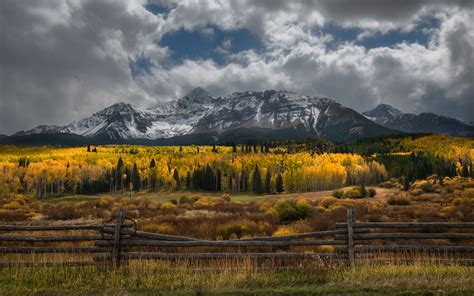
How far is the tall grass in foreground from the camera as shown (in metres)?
9.65

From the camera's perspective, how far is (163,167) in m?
159

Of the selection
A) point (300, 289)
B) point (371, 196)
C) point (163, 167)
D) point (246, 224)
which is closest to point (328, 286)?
point (300, 289)

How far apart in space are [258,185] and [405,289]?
116 metres

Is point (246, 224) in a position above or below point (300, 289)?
below

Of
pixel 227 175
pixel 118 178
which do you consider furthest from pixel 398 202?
pixel 118 178

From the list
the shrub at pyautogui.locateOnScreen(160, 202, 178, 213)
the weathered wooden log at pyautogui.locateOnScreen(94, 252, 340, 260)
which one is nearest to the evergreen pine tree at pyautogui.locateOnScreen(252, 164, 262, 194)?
the shrub at pyautogui.locateOnScreen(160, 202, 178, 213)

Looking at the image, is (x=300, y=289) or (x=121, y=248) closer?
(x=300, y=289)

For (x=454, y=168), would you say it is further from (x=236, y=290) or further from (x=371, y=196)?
(x=236, y=290)

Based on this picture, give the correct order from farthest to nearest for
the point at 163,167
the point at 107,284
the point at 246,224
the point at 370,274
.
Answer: the point at 163,167 < the point at 246,224 < the point at 370,274 < the point at 107,284

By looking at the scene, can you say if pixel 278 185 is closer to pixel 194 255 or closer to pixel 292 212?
pixel 292 212

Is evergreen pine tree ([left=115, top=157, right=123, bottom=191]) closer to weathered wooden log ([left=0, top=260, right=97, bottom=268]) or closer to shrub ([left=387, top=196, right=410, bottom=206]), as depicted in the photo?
shrub ([left=387, top=196, right=410, bottom=206])

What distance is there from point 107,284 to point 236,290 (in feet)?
12.4

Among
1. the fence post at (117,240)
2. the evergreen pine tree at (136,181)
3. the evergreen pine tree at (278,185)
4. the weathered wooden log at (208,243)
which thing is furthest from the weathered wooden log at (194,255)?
the evergreen pine tree at (136,181)

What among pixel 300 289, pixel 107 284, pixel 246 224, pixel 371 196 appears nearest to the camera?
pixel 300 289
